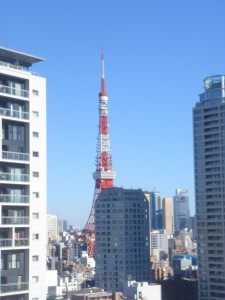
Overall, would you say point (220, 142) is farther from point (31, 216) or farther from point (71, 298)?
point (31, 216)

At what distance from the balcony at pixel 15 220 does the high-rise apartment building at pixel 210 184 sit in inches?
1421

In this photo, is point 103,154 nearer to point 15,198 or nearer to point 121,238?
point 121,238

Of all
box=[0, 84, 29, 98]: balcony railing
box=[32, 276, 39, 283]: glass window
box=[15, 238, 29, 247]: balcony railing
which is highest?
box=[0, 84, 29, 98]: balcony railing

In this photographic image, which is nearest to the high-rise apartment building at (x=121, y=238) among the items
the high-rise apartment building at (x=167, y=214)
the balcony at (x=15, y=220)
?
the balcony at (x=15, y=220)

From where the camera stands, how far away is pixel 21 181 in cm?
1838

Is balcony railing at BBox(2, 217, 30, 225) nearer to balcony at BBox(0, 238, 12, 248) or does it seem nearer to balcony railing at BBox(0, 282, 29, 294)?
balcony at BBox(0, 238, 12, 248)

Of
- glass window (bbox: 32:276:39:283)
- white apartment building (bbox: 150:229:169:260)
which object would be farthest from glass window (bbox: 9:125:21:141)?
white apartment building (bbox: 150:229:169:260)

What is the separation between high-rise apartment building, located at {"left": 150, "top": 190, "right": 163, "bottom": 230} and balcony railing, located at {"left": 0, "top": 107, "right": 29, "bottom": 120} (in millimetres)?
162035

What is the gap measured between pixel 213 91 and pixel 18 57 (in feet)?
127

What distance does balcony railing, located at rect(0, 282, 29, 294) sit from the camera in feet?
57.3

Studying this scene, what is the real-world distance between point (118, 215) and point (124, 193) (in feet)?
8.41

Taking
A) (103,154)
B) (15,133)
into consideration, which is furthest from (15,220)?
(103,154)

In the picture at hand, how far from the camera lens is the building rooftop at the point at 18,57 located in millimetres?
18766

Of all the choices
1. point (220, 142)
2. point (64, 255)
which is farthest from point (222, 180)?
point (64, 255)
